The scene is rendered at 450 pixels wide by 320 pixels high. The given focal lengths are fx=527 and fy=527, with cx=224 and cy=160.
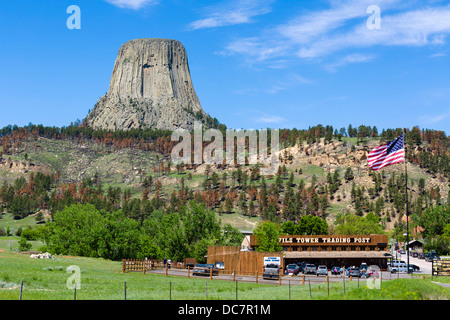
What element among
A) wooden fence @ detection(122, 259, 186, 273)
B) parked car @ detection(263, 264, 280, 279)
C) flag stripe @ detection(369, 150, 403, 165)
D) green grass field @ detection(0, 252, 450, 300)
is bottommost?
parked car @ detection(263, 264, 280, 279)

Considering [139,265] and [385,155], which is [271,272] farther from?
[385,155]

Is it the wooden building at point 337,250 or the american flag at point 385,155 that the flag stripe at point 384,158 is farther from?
the wooden building at point 337,250

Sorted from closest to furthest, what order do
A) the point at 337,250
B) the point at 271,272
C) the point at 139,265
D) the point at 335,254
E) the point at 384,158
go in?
the point at 271,272 < the point at 384,158 < the point at 139,265 < the point at 335,254 < the point at 337,250

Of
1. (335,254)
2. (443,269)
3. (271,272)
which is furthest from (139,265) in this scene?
(335,254)

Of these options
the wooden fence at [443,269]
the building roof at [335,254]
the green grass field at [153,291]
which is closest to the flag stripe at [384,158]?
the green grass field at [153,291]

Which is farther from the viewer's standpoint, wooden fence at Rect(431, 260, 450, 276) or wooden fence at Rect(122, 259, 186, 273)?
wooden fence at Rect(431, 260, 450, 276)

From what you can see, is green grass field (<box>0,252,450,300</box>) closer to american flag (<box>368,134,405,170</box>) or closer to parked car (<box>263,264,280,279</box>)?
parked car (<box>263,264,280,279</box>)

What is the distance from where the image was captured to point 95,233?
9738 centimetres

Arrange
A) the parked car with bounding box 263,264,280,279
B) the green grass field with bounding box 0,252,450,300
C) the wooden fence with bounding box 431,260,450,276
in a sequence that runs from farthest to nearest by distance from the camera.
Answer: the wooden fence with bounding box 431,260,450,276 → the parked car with bounding box 263,264,280,279 → the green grass field with bounding box 0,252,450,300

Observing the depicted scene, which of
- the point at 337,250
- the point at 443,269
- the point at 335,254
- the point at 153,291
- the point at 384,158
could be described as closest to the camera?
the point at 153,291

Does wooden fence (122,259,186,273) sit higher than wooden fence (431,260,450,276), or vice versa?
wooden fence (122,259,186,273)

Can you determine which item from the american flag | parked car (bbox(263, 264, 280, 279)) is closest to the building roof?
parked car (bbox(263, 264, 280, 279))
